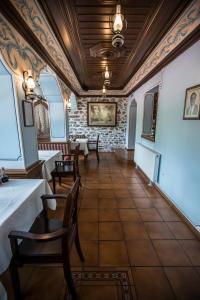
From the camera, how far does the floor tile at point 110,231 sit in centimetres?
195

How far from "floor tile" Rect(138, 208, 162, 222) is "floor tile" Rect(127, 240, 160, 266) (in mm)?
470

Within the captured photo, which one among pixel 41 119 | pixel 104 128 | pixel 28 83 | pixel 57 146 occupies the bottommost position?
pixel 57 146

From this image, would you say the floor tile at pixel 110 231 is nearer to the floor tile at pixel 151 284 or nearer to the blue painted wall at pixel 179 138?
the floor tile at pixel 151 284

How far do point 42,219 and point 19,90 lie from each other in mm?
1571

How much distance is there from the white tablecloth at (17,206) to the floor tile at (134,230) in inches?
44.7

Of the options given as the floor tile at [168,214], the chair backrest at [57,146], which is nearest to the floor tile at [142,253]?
the floor tile at [168,214]

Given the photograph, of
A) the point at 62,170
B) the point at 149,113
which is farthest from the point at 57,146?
the point at 149,113

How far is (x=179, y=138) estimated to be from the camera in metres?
2.42

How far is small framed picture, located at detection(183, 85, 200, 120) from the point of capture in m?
1.97

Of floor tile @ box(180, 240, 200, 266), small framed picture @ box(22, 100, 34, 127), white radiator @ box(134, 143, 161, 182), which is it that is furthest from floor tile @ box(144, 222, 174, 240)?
small framed picture @ box(22, 100, 34, 127)

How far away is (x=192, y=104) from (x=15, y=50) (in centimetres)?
229

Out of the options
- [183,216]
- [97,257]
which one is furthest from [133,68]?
[97,257]

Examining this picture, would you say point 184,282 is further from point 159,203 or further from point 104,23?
point 104,23

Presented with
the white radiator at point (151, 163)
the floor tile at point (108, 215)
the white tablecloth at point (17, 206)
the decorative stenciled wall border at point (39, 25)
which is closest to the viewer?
the white tablecloth at point (17, 206)
